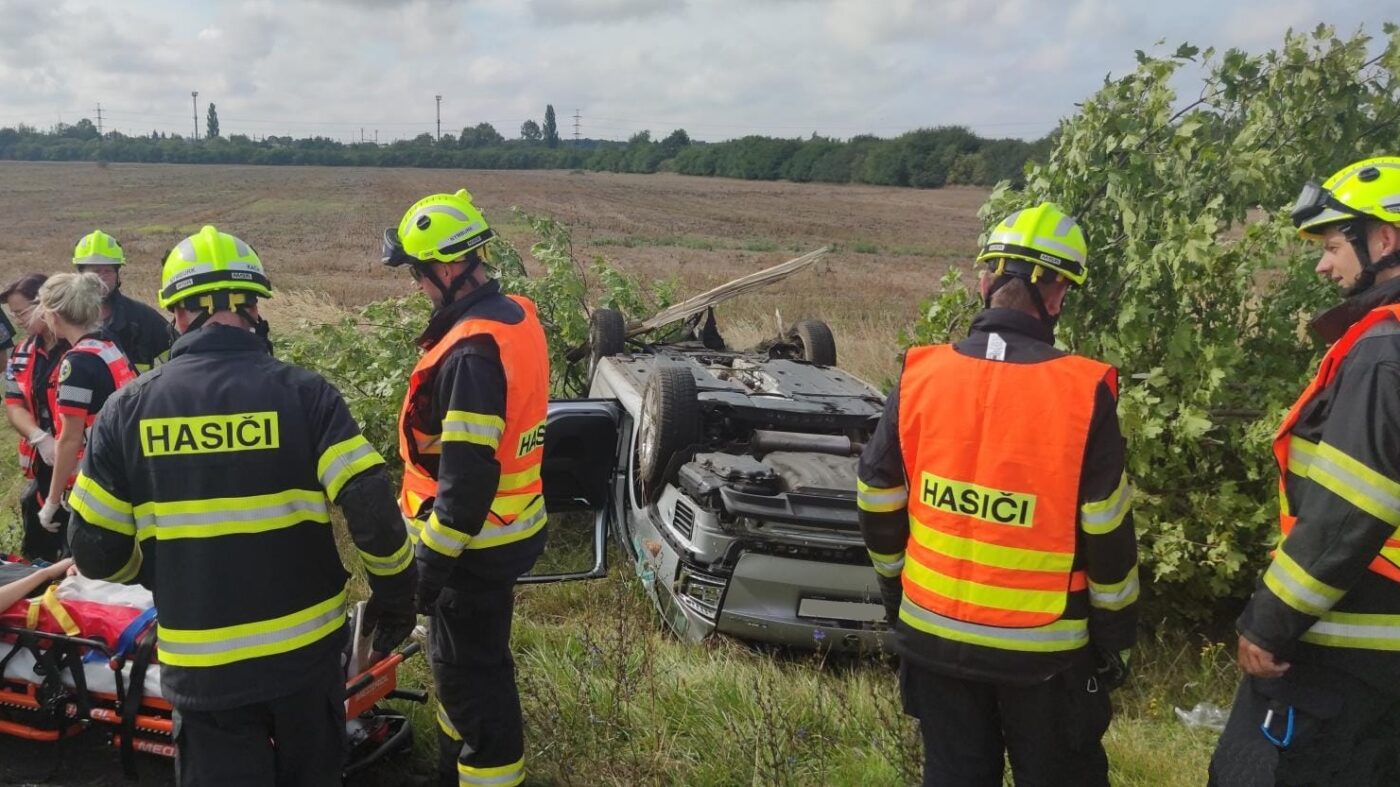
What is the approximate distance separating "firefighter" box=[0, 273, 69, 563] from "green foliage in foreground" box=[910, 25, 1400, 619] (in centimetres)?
457

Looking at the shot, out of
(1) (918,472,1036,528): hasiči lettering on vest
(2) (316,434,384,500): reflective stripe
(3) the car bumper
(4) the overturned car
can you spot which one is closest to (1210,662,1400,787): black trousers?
(1) (918,472,1036,528): hasiči lettering on vest

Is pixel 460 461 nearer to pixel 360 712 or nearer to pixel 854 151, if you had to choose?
pixel 360 712

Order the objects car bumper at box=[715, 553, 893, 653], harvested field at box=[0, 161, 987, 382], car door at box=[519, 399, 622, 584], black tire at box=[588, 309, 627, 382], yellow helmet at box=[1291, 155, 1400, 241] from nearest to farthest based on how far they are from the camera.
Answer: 1. yellow helmet at box=[1291, 155, 1400, 241]
2. car bumper at box=[715, 553, 893, 653]
3. car door at box=[519, 399, 622, 584]
4. black tire at box=[588, 309, 627, 382]
5. harvested field at box=[0, 161, 987, 382]

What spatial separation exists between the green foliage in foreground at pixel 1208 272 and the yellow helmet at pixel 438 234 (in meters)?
2.73

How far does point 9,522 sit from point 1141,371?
6.14 metres

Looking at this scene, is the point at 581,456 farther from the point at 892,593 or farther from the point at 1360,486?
the point at 1360,486

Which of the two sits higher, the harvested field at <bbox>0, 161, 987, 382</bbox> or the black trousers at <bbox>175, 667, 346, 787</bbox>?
the harvested field at <bbox>0, 161, 987, 382</bbox>

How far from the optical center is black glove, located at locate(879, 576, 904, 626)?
2641 mm

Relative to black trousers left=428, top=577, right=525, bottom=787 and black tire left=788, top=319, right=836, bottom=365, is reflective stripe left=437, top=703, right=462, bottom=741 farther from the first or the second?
black tire left=788, top=319, right=836, bottom=365

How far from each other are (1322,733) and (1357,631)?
0.25 metres

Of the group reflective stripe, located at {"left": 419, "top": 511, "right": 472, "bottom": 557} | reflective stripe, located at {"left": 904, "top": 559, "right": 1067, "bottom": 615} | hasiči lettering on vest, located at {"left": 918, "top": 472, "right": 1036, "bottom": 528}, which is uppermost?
hasiči lettering on vest, located at {"left": 918, "top": 472, "right": 1036, "bottom": 528}

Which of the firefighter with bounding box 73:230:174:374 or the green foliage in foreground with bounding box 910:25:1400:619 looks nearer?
the green foliage in foreground with bounding box 910:25:1400:619

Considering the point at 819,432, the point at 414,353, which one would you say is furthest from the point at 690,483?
the point at 414,353

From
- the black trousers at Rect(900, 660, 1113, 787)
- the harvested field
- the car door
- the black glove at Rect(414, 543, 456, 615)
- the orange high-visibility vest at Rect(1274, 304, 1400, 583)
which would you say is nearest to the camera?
the orange high-visibility vest at Rect(1274, 304, 1400, 583)
